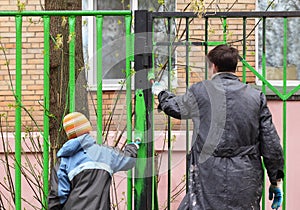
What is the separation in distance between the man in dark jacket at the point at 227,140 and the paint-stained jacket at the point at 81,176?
0.55 meters

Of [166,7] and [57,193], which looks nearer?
[57,193]

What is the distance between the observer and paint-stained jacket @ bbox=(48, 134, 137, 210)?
486 cm

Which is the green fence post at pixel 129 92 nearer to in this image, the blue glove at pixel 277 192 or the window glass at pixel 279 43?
the blue glove at pixel 277 192

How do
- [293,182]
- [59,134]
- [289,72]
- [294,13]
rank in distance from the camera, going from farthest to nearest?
[289,72] → [293,182] → [59,134] → [294,13]

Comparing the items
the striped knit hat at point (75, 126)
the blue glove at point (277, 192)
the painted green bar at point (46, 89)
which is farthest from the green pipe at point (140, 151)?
the blue glove at point (277, 192)

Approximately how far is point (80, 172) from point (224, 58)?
3.84 ft

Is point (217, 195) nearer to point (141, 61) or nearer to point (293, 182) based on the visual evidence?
point (141, 61)

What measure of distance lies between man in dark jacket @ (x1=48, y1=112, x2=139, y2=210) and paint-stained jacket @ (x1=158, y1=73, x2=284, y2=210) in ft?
1.87

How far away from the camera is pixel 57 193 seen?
4.90 meters

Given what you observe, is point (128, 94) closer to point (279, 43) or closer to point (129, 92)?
point (129, 92)

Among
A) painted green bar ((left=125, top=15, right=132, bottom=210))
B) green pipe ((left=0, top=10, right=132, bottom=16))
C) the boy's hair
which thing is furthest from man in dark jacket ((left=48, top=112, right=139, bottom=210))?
the boy's hair

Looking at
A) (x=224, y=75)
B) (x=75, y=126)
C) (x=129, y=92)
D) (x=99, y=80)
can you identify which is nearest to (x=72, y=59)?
(x=99, y=80)

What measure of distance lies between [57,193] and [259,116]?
1.38m

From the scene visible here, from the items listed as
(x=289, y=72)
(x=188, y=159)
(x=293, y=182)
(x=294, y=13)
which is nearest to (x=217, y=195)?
(x=188, y=159)
